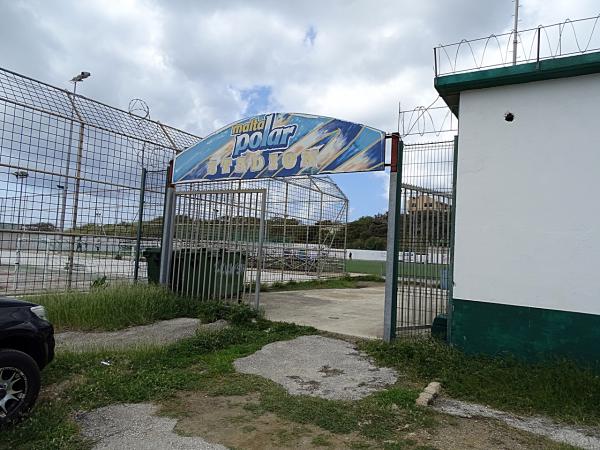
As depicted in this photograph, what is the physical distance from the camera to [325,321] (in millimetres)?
8742

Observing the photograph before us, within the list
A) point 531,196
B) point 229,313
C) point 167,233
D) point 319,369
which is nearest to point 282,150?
point 229,313

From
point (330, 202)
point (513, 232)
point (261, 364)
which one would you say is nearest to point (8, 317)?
point (261, 364)

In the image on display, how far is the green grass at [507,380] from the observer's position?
14.8 ft

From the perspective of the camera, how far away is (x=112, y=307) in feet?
25.9

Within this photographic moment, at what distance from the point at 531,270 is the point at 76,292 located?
7.88m

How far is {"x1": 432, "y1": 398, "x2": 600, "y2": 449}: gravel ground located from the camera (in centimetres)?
385

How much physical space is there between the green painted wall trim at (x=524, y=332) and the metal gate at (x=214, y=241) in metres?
4.18

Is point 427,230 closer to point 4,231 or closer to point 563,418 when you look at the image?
point 563,418

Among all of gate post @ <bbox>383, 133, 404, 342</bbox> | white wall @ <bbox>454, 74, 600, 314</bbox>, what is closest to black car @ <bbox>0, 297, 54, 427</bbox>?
gate post @ <bbox>383, 133, 404, 342</bbox>

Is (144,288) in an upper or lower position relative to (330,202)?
lower

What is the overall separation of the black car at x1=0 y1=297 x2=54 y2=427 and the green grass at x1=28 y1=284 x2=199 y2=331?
332 centimetres

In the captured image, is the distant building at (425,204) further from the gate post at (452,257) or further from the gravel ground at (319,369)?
the gravel ground at (319,369)

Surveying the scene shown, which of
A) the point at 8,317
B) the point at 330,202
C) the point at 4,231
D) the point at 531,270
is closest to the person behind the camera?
the point at 8,317

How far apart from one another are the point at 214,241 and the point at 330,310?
10.7 feet
